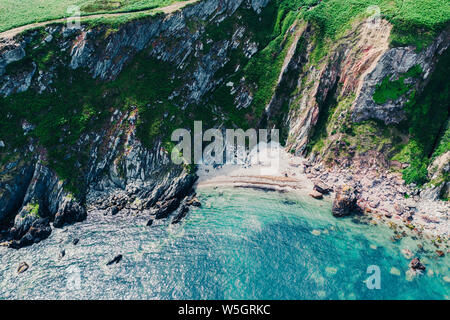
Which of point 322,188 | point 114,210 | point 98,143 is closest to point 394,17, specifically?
point 322,188

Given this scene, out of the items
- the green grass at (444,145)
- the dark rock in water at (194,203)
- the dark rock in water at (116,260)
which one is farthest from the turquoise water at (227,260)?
the green grass at (444,145)

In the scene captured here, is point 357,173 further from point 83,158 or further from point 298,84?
point 83,158

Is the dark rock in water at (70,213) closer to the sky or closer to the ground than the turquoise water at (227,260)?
closer to the sky

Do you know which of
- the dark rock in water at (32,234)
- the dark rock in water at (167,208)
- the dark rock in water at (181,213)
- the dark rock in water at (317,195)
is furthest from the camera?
the dark rock in water at (317,195)

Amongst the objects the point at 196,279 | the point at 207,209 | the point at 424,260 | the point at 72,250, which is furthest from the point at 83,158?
the point at 424,260

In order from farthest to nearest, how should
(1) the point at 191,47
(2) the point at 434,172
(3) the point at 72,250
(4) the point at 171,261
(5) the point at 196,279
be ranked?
(1) the point at 191,47, (2) the point at 434,172, (3) the point at 72,250, (4) the point at 171,261, (5) the point at 196,279

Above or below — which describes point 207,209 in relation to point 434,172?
below

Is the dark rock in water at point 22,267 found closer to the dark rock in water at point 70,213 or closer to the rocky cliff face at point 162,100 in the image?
the rocky cliff face at point 162,100

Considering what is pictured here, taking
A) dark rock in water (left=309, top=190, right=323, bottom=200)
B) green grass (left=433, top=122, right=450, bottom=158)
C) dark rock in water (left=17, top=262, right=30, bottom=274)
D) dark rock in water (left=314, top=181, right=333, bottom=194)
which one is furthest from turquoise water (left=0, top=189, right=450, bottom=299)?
green grass (left=433, top=122, right=450, bottom=158)
